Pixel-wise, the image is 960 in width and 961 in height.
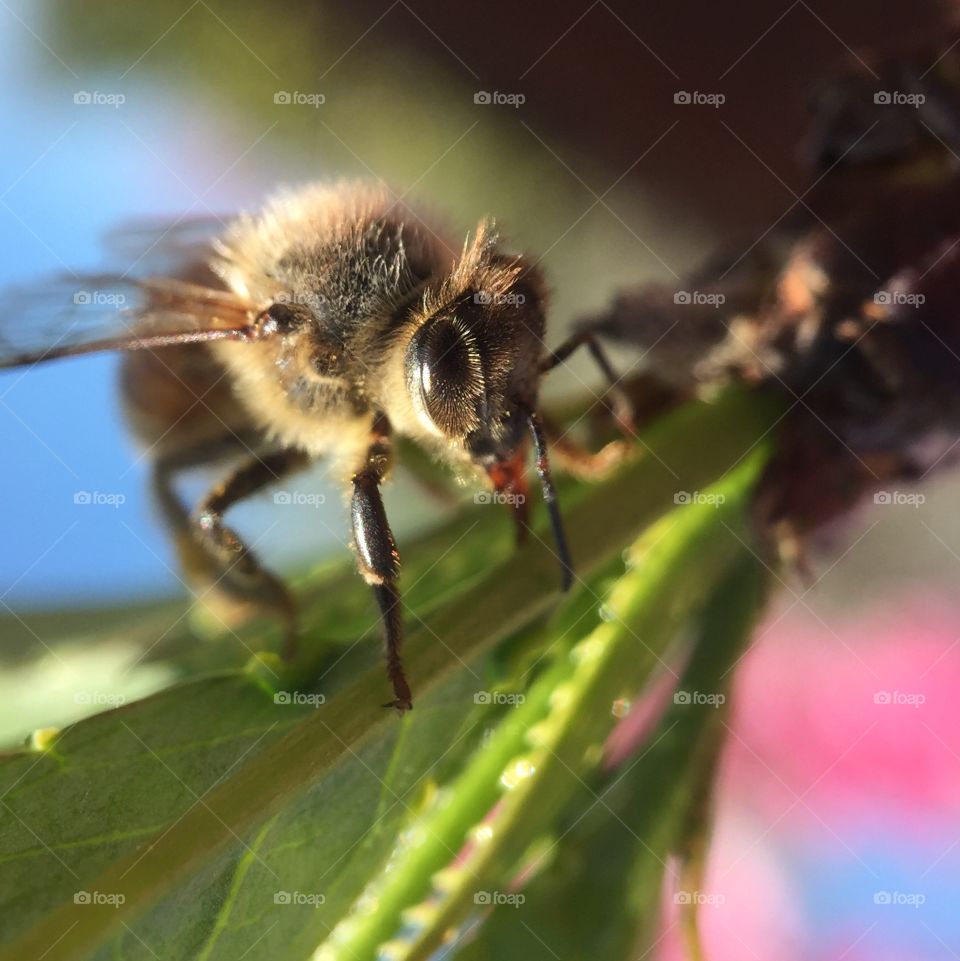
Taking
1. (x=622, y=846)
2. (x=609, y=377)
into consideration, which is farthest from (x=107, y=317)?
(x=622, y=846)

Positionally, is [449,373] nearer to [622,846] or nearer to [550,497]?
[550,497]

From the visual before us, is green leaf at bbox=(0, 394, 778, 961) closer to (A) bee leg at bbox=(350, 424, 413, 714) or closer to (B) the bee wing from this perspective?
(A) bee leg at bbox=(350, 424, 413, 714)

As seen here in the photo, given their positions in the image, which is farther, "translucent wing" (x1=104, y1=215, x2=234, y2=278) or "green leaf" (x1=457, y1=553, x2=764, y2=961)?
"translucent wing" (x1=104, y1=215, x2=234, y2=278)

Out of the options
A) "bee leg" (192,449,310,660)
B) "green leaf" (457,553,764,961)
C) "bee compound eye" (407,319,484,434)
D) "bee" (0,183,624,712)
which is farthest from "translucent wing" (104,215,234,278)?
"green leaf" (457,553,764,961)

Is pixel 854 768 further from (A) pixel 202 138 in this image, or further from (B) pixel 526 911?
(A) pixel 202 138

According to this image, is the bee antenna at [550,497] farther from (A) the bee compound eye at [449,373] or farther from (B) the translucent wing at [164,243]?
(B) the translucent wing at [164,243]

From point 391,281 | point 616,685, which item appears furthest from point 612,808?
point 391,281

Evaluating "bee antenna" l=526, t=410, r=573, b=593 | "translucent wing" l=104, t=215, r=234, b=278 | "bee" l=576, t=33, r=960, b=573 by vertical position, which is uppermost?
"bee" l=576, t=33, r=960, b=573
